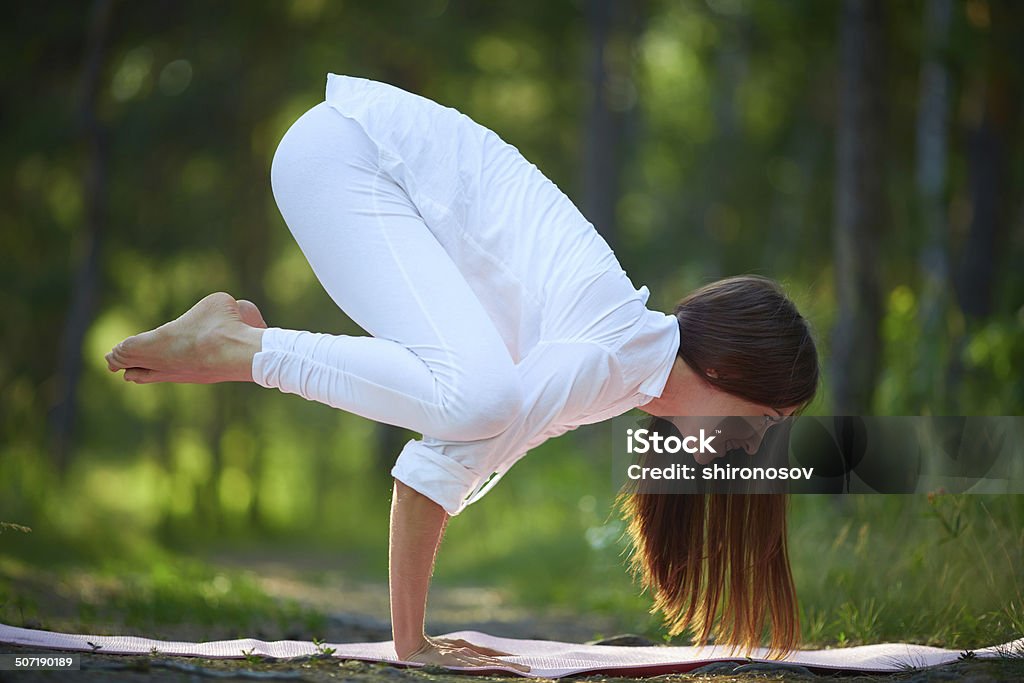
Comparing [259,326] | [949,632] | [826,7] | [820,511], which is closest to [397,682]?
[259,326]

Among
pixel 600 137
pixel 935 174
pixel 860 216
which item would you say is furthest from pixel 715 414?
pixel 600 137

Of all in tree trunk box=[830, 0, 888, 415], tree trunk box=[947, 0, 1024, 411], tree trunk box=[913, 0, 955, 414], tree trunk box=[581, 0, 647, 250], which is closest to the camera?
tree trunk box=[913, 0, 955, 414]

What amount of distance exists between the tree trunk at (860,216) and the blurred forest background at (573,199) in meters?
0.02

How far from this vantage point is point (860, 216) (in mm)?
6891

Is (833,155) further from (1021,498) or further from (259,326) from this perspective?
→ (259,326)

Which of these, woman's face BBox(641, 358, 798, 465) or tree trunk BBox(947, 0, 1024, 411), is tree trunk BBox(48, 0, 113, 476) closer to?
tree trunk BBox(947, 0, 1024, 411)

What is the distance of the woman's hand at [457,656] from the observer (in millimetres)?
2838

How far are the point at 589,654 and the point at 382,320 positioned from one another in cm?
116

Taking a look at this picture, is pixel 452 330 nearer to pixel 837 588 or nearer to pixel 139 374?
pixel 139 374

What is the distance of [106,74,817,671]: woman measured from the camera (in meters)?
2.73

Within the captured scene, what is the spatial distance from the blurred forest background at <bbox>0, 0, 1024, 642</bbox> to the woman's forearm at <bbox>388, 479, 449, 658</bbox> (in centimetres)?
142

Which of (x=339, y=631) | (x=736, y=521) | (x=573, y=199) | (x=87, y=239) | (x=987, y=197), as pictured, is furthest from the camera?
(x=573, y=199)

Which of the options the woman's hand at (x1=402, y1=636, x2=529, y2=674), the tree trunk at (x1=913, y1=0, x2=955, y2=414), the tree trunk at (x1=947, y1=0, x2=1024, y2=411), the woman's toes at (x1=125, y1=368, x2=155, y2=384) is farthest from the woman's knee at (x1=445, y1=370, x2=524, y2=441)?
the tree trunk at (x1=947, y1=0, x2=1024, y2=411)

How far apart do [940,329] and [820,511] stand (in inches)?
47.6
